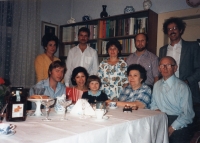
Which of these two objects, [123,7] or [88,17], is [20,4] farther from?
[123,7]

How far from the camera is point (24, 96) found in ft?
4.42

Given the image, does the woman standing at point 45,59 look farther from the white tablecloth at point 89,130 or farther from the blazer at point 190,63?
the blazer at point 190,63

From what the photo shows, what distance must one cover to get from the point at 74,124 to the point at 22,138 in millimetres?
375

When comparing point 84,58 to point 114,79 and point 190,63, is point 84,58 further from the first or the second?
point 190,63

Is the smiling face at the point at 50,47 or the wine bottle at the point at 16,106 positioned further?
the smiling face at the point at 50,47

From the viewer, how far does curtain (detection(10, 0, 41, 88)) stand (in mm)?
3974

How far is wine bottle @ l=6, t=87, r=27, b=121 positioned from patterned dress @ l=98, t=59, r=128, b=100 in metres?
1.66

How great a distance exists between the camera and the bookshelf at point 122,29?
3.63m

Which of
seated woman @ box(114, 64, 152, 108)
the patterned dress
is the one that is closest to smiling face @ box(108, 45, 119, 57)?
the patterned dress

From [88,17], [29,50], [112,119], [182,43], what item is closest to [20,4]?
[29,50]

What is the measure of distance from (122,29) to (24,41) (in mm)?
1962

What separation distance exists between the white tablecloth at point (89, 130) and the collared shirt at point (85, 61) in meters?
1.96

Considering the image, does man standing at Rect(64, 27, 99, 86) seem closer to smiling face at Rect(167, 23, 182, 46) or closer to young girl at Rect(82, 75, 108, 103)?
young girl at Rect(82, 75, 108, 103)

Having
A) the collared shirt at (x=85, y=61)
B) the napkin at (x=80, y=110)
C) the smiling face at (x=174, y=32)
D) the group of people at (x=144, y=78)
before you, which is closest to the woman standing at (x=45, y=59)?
the group of people at (x=144, y=78)
